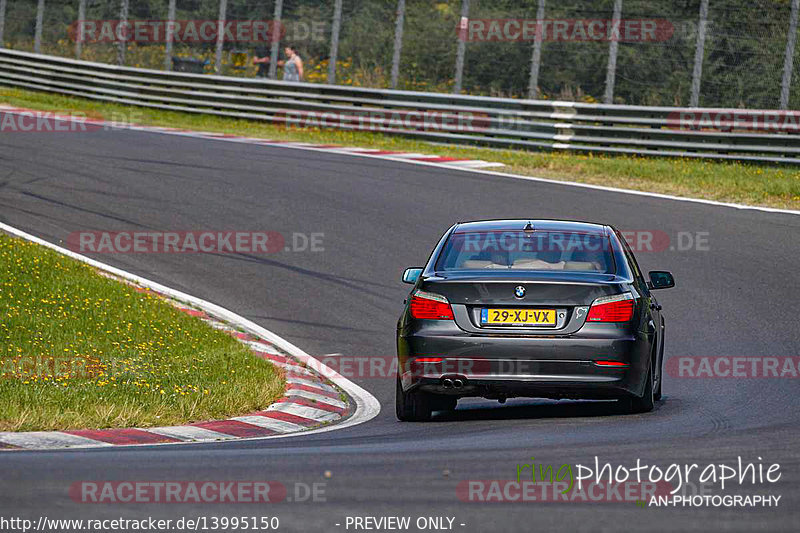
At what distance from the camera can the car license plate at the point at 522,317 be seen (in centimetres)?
827

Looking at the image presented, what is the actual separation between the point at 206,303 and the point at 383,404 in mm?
4076

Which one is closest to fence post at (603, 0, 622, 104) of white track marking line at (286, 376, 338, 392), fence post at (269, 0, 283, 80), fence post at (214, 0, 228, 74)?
fence post at (269, 0, 283, 80)

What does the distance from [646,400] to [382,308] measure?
493cm

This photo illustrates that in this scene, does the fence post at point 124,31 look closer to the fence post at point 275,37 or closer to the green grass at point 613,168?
the green grass at point 613,168

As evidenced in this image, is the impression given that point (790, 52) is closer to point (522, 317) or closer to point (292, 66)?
point (292, 66)

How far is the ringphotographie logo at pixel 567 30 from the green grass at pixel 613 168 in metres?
2.41

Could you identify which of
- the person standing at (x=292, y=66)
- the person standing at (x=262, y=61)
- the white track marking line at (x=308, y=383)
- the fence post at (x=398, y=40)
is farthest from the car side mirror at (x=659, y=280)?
the person standing at (x=262, y=61)

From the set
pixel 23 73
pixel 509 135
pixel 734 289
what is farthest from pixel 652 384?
pixel 23 73

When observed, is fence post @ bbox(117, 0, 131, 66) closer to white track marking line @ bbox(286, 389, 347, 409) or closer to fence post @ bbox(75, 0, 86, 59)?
fence post @ bbox(75, 0, 86, 59)

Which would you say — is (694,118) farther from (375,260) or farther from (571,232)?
(571,232)

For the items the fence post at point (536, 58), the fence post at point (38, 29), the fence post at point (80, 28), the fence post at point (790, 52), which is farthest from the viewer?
the fence post at point (38, 29)

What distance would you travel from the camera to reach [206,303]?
13.5 m

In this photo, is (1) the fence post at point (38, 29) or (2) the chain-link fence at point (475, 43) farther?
(1) the fence post at point (38, 29)

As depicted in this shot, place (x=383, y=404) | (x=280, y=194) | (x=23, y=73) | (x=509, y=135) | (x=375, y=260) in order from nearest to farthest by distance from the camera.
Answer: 1. (x=383, y=404)
2. (x=375, y=260)
3. (x=280, y=194)
4. (x=509, y=135)
5. (x=23, y=73)
